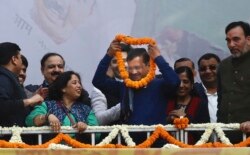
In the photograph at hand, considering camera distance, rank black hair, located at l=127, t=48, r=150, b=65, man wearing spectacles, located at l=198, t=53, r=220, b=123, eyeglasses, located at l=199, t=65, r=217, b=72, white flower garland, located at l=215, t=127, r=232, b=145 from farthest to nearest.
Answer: eyeglasses, located at l=199, t=65, r=217, b=72, man wearing spectacles, located at l=198, t=53, r=220, b=123, black hair, located at l=127, t=48, r=150, b=65, white flower garland, located at l=215, t=127, r=232, b=145

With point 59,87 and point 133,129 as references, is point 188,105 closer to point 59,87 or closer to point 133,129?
point 133,129

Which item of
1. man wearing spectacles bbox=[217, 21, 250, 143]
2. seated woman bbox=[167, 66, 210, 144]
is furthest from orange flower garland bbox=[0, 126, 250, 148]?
man wearing spectacles bbox=[217, 21, 250, 143]

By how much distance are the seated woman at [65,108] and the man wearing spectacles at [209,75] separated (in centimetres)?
123

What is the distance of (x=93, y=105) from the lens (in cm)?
855

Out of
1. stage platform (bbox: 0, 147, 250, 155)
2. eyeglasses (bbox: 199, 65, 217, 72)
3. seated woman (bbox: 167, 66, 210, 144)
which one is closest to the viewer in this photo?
stage platform (bbox: 0, 147, 250, 155)

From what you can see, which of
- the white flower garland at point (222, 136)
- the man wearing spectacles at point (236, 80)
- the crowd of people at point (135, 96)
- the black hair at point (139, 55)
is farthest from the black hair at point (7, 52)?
the white flower garland at point (222, 136)

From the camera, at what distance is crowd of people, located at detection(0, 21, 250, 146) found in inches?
313

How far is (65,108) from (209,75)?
1671 millimetres

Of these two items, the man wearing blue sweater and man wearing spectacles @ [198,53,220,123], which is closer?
the man wearing blue sweater

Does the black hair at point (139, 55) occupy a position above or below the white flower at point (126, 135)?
above

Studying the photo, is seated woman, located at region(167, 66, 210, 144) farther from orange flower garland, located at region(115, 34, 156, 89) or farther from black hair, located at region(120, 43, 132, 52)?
black hair, located at region(120, 43, 132, 52)

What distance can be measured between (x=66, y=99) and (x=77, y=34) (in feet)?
6.69

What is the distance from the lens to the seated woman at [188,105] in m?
7.96

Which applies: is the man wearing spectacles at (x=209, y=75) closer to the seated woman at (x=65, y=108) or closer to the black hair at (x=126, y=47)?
the black hair at (x=126, y=47)
